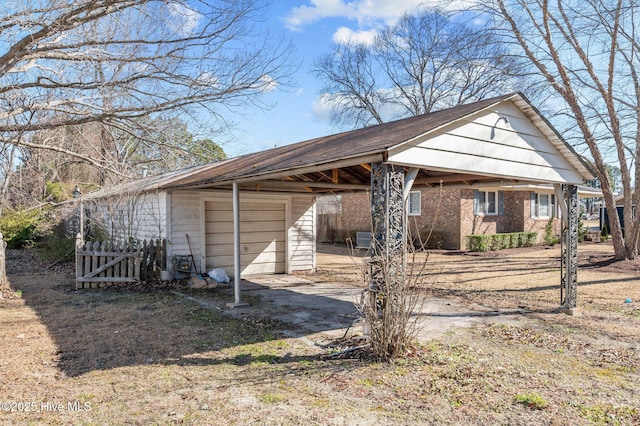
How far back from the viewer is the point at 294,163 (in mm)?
5883

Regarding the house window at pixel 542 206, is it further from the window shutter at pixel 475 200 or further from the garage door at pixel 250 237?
the garage door at pixel 250 237

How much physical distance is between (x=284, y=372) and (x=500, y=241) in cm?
1656

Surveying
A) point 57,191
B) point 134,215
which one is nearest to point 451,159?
point 134,215

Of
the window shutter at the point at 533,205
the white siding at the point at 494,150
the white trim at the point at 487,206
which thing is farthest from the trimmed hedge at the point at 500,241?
the white siding at the point at 494,150

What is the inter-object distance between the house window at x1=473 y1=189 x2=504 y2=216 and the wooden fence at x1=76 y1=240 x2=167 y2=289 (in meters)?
13.9

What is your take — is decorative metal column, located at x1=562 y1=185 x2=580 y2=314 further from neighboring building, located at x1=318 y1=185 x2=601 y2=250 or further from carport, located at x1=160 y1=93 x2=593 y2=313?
neighboring building, located at x1=318 y1=185 x2=601 y2=250

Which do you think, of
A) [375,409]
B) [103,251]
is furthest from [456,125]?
[103,251]

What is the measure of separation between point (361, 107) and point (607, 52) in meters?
17.1

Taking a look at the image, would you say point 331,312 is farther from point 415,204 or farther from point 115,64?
point 415,204

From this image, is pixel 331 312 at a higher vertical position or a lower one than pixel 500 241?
lower

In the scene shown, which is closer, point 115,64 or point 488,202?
point 115,64

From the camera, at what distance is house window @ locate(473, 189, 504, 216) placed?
19109mm

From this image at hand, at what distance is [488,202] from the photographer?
1975 cm

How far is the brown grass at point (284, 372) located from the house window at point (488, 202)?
38.2 ft
